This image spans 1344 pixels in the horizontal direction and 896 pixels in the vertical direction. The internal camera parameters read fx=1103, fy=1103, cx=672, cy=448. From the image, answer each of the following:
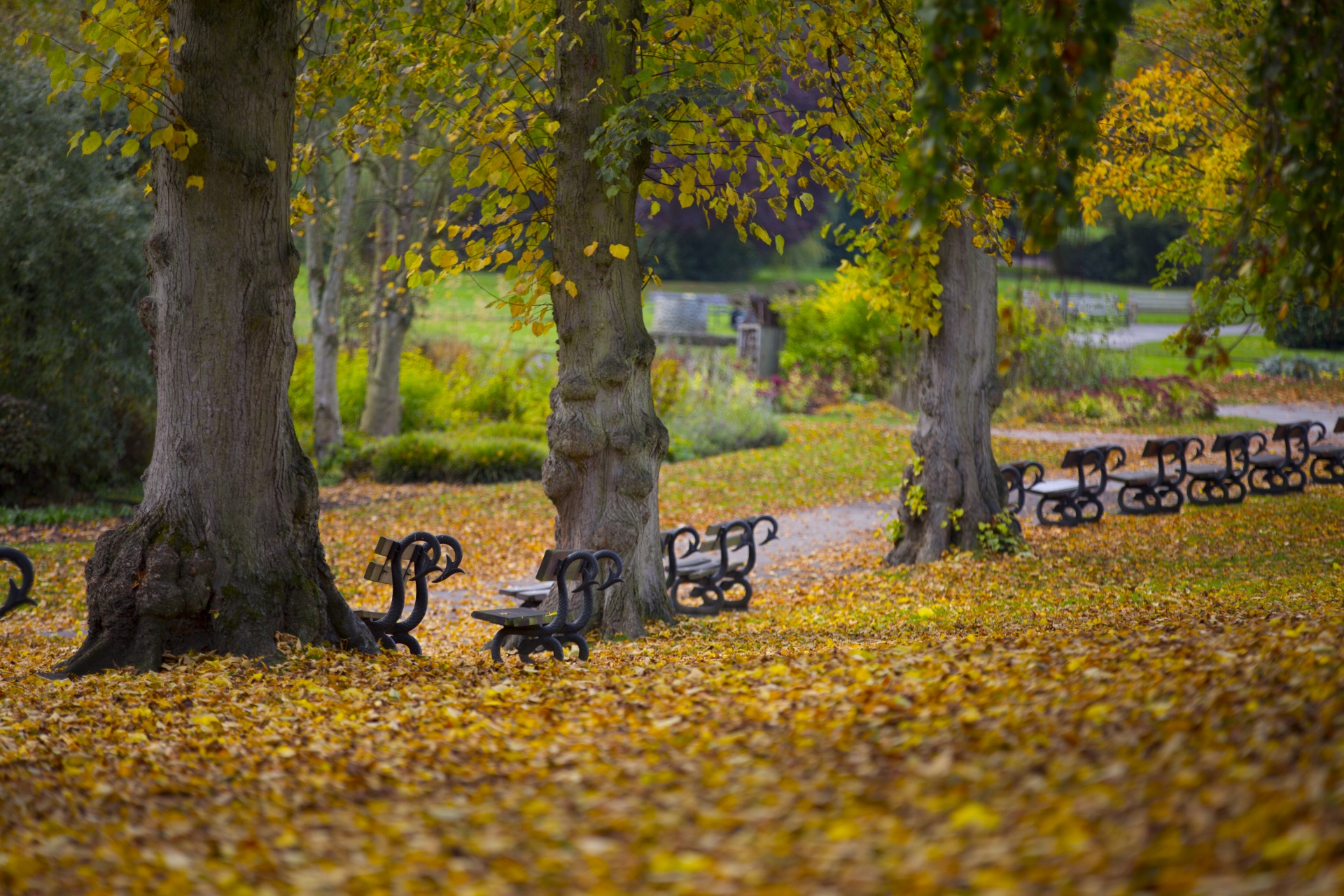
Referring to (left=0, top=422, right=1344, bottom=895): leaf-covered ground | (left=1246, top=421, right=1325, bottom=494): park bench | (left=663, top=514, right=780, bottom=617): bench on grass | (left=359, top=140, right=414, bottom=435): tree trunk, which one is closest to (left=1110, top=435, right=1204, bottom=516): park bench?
(left=1246, top=421, right=1325, bottom=494): park bench

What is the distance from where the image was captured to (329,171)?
18094mm

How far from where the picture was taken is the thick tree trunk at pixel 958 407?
8.41m

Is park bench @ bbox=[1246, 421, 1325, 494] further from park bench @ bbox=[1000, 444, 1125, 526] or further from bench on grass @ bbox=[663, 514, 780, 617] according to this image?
bench on grass @ bbox=[663, 514, 780, 617]

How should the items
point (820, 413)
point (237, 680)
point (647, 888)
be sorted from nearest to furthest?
point (647, 888) → point (237, 680) → point (820, 413)

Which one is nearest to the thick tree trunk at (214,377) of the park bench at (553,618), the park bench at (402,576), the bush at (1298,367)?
the park bench at (402,576)

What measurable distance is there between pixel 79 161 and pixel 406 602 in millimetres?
7200

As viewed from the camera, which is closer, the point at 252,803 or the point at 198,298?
the point at 252,803

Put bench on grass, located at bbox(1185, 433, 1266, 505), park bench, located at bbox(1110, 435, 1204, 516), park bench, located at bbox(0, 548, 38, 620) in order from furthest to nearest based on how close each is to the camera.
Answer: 1. bench on grass, located at bbox(1185, 433, 1266, 505)
2. park bench, located at bbox(1110, 435, 1204, 516)
3. park bench, located at bbox(0, 548, 38, 620)

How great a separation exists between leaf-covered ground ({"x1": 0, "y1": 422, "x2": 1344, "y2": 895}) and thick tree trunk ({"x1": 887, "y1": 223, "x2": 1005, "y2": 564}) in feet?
9.64

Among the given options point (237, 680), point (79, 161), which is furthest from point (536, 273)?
point (79, 161)

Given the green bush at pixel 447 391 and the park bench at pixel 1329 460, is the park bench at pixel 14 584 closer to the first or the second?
the green bush at pixel 447 391

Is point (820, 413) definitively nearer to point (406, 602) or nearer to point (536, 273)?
point (406, 602)

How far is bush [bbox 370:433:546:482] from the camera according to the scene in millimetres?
14359

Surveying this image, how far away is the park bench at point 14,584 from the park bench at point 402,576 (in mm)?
1489
